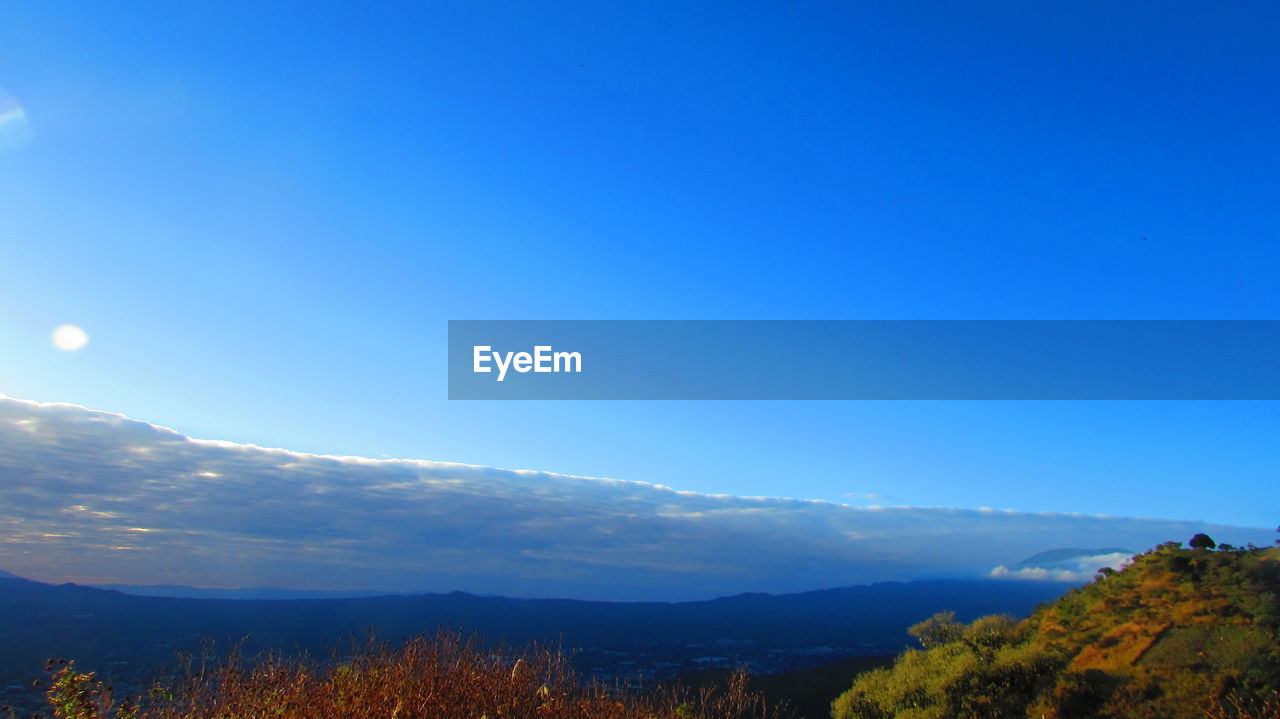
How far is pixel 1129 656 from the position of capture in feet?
77.3

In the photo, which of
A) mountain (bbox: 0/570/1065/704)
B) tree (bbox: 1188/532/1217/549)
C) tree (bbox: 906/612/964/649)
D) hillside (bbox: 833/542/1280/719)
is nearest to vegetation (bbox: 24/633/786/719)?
hillside (bbox: 833/542/1280/719)

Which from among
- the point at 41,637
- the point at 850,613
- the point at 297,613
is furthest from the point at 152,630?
the point at 850,613

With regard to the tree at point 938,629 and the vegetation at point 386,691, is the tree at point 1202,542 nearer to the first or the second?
the tree at point 938,629

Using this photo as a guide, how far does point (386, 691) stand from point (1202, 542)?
112ft

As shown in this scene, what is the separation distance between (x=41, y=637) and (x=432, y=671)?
3976 inches

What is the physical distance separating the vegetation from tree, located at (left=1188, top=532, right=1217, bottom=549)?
29.7 metres

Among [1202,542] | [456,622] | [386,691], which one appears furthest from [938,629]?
[386,691]

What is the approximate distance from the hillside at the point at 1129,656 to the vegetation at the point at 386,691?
15.7 m

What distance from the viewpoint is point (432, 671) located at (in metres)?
8.63

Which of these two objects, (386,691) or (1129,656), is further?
(1129,656)

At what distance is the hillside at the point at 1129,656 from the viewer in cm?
2055

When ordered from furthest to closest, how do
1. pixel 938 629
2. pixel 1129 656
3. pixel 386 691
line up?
pixel 938 629 < pixel 1129 656 < pixel 386 691

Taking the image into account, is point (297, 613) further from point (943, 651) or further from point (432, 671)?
point (432, 671)

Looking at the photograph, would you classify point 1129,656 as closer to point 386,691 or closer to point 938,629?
point 938,629
